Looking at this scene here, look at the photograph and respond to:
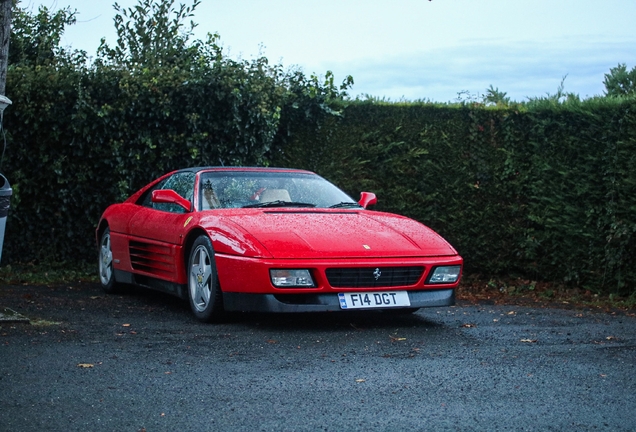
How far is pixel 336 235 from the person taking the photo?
24.0 ft

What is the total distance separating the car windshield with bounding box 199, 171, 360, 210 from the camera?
8.21 meters

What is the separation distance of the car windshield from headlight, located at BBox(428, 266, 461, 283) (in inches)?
54.7

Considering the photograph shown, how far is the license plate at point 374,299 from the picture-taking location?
23.1ft

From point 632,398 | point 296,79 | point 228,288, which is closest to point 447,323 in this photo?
point 228,288

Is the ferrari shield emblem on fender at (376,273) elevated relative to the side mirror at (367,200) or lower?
lower

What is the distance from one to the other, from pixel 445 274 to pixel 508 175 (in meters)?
4.36

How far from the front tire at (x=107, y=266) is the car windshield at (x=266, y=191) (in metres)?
1.82

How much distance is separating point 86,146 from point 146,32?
4.90 m

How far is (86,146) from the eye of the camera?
37.6ft

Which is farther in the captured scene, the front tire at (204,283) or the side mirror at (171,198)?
the side mirror at (171,198)

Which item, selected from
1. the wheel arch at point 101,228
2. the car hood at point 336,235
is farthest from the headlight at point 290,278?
the wheel arch at point 101,228

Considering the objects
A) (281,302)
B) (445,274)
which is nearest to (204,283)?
(281,302)

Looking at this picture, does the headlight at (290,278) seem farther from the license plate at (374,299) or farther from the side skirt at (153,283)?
the side skirt at (153,283)

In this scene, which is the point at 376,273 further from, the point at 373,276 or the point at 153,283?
the point at 153,283
